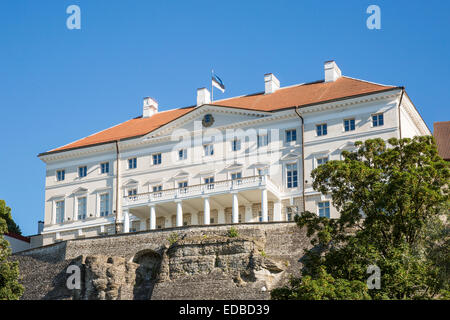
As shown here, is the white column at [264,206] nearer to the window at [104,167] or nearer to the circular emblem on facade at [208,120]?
the circular emblem on facade at [208,120]

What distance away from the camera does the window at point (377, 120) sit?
55.5 m

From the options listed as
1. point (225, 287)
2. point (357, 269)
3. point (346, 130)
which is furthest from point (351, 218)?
point (346, 130)

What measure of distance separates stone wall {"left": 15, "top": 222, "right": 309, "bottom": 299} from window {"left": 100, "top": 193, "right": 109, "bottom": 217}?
25.9ft

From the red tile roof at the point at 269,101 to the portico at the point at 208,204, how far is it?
7.30 m

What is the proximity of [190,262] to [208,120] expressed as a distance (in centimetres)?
1607

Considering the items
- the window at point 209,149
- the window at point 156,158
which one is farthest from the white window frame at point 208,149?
the window at point 156,158

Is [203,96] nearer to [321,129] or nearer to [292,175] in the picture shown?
[321,129]

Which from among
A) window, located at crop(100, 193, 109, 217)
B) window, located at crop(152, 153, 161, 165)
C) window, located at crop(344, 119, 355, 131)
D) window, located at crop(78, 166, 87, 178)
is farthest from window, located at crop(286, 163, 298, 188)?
window, located at crop(78, 166, 87, 178)

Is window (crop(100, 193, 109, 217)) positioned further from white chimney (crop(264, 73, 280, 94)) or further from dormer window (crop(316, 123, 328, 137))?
dormer window (crop(316, 123, 328, 137))

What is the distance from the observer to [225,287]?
4662cm

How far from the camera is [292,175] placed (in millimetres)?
57500

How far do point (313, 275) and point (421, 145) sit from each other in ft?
27.2

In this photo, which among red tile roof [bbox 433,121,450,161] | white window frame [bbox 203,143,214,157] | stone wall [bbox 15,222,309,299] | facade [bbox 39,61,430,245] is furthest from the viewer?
red tile roof [bbox 433,121,450,161]

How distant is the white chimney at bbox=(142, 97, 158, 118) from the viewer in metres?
71.0
